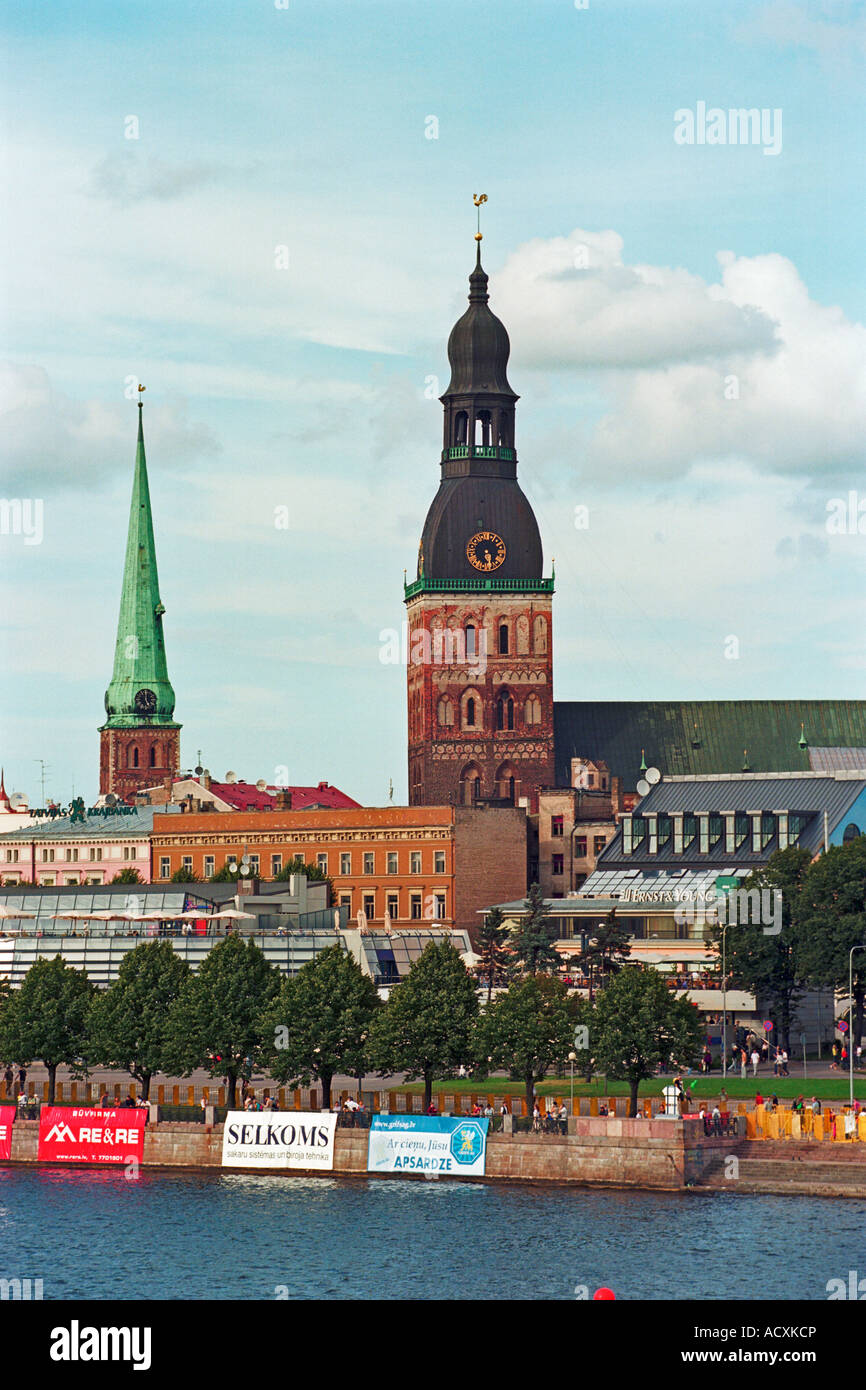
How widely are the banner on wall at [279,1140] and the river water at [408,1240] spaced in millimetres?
766

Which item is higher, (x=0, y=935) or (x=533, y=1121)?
(x=0, y=935)

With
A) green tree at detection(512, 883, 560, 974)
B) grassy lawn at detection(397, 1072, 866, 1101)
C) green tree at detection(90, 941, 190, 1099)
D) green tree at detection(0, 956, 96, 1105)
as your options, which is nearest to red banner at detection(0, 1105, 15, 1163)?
green tree at detection(0, 956, 96, 1105)

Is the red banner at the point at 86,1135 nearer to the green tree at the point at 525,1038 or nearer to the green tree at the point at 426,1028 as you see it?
the green tree at the point at 426,1028

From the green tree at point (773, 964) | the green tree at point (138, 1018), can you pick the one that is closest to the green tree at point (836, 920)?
the green tree at point (773, 964)

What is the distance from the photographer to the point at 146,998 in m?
112

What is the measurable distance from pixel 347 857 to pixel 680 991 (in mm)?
60424

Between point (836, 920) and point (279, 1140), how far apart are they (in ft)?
123

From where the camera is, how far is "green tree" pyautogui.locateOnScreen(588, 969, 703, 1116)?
4038 inches

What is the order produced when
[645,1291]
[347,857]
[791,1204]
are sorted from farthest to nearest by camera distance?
[347,857] < [791,1204] < [645,1291]

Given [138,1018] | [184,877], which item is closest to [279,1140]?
[138,1018]

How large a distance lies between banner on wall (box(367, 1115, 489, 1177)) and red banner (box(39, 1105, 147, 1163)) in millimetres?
10278

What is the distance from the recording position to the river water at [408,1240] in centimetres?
7756

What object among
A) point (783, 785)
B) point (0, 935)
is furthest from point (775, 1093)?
point (783, 785)
